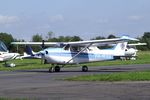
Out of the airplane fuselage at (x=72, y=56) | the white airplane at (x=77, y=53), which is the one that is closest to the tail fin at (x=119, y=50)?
the white airplane at (x=77, y=53)

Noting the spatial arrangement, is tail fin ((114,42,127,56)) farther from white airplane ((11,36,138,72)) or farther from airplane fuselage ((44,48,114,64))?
airplane fuselage ((44,48,114,64))

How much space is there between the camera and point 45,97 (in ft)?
51.6

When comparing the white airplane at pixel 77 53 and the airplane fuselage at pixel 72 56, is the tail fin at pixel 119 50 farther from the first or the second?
the airplane fuselage at pixel 72 56

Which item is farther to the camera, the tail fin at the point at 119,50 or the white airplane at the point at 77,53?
the tail fin at the point at 119,50

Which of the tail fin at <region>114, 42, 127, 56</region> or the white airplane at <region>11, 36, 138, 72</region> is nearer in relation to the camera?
the white airplane at <region>11, 36, 138, 72</region>

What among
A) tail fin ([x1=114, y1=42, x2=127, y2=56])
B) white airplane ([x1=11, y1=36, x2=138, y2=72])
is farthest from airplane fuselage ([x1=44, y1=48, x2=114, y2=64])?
tail fin ([x1=114, y1=42, x2=127, y2=56])

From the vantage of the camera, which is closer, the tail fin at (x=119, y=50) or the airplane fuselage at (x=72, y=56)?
the airplane fuselage at (x=72, y=56)

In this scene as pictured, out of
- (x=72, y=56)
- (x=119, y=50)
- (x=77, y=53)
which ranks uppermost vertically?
(x=119, y=50)

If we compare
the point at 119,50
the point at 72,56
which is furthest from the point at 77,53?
the point at 119,50

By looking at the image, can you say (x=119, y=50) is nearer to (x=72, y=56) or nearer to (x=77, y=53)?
(x=77, y=53)

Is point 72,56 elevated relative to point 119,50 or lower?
lower

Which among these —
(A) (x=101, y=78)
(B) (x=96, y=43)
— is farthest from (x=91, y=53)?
(A) (x=101, y=78)

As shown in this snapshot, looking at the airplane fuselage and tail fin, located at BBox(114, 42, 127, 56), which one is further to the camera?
tail fin, located at BBox(114, 42, 127, 56)

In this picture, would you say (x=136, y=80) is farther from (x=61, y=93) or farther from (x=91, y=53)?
(x=91, y=53)
